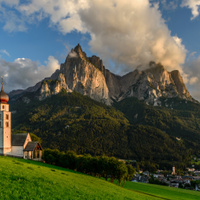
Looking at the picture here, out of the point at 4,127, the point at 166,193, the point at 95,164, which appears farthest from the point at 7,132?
the point at 166,193

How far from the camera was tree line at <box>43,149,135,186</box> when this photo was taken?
5569 cm

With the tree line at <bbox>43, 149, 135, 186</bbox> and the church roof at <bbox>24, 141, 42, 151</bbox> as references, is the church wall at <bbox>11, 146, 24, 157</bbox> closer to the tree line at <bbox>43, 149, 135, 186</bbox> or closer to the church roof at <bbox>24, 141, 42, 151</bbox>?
the church roof at <bbox>24, 141, 42, 151</bbox>

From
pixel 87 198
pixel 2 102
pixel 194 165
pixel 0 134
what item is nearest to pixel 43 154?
pixel 0 134

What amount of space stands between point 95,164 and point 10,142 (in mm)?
27997

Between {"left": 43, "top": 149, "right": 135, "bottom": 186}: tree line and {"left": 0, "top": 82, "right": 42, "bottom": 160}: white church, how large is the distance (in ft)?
19.0

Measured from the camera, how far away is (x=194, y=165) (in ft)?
577

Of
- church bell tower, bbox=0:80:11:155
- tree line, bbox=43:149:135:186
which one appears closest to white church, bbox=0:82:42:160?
church bell tower, bbox=0:80:11:155

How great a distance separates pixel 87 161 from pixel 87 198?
133 ft

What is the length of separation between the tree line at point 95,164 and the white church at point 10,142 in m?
5.81

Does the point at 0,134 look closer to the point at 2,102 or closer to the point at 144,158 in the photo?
the point at 2,102

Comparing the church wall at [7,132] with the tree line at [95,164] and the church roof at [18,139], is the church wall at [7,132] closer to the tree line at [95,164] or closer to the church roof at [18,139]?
the church roof at [18,139]

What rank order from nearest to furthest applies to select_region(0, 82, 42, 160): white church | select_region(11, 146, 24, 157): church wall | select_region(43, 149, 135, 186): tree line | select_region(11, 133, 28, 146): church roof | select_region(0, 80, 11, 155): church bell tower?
select_region(43, 149, 135, 186): tree line
select_region(0, 80, 11, 155): church bell tower
select_region(0, 82, 42, 160): white church
select_region(11, 146, 24, 157): church wall
select_region(11, 133, 28, 146): church roof

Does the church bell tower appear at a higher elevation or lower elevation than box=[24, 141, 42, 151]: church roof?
higher

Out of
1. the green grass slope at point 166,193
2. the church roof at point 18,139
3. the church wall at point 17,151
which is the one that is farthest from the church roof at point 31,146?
the green grass slope at point 166,193
